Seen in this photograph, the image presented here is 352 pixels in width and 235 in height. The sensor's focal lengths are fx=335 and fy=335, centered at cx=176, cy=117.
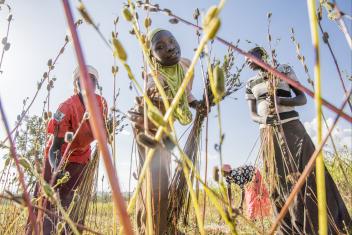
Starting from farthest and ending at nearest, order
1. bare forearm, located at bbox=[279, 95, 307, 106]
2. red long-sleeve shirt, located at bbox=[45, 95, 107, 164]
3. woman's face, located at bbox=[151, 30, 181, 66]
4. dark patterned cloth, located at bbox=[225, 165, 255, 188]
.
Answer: dark patterned cloth, located at bbox=[225, 165, 255, 188], red long-sleeve shirt, located at bbox=[45, 95, 107, 164], bare forearm, located at bbox=[279, 95, 307, 106], woman's face, located at bbox=[151, 30, 181, 66]

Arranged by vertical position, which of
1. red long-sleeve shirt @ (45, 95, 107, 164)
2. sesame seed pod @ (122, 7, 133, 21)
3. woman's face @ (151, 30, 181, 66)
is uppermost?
woman's face @ (151, 30, 181, 66)

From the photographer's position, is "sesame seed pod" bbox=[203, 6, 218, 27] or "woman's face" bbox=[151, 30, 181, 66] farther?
"woman's face" bbox=[151, 30, 181, 66]

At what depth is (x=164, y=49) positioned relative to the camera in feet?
5.21

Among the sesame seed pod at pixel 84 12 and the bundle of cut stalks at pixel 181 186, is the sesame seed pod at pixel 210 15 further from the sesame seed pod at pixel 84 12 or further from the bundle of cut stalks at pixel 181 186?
the bundle of cut stalks at pixel 181 186

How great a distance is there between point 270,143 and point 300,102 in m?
0.32

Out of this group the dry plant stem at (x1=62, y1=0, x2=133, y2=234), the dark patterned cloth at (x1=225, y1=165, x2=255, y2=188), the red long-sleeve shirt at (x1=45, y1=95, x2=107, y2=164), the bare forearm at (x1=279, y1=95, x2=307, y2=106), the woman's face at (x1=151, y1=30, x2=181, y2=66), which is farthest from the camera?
the dark patterned cloth at (x1=225, y1=165, x2=255, y2=188)

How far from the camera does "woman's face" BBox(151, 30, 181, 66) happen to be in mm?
1587

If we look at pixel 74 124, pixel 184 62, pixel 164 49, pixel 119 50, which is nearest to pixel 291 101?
pixel 184 62

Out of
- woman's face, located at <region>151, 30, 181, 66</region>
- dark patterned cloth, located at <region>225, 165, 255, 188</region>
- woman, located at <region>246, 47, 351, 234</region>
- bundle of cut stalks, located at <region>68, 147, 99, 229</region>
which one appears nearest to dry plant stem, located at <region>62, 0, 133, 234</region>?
woman's face, located at <region>151, 30, 181, 66</region>

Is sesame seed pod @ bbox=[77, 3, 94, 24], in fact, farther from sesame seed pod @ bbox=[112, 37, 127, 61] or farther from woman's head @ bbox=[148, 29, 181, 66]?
woman's head @ bbox=[148, 29, 181, 66]

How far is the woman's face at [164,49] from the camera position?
1587mm

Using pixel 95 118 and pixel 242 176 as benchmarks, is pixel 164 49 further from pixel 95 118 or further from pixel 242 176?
pixel 242 176

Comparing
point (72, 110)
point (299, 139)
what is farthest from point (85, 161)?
point (299, 139)

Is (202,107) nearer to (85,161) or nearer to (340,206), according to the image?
(340,206)
